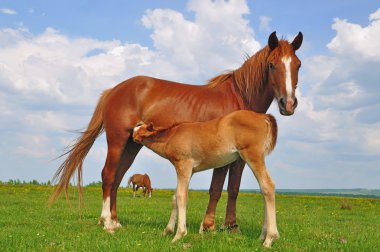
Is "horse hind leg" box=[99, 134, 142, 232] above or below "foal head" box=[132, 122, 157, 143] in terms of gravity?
below

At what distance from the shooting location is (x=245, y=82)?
9.23 metres

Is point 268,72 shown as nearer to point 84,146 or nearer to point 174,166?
point 174,166

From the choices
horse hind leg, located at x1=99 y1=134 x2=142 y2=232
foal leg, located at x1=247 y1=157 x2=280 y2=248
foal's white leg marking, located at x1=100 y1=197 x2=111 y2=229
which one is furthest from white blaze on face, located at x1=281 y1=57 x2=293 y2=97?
foal's white leg marking, located at x1=100 y1=197 x2=111 y2=229

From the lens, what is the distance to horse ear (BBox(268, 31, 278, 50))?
8.56 m

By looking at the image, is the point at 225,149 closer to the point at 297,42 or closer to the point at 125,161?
the point at 297,42

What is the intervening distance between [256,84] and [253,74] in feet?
0.76

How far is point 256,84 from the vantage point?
9.04 metres

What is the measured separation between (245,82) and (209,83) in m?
1.02

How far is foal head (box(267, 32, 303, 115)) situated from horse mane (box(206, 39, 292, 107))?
58 millimetres

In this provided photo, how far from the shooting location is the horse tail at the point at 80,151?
35.6 feet

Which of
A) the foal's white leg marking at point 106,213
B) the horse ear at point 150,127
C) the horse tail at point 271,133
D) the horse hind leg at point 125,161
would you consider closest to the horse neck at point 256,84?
the horse tail at point 271,133

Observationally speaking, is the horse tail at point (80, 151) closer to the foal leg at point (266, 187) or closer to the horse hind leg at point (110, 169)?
the horse hind leg at point (110, 169)

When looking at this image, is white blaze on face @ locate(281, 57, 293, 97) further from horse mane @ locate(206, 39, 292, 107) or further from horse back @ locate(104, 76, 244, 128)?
horse back @ locate(104, 76, 244, 128)

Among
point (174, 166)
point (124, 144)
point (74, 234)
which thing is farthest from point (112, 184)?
point (174, 166)
